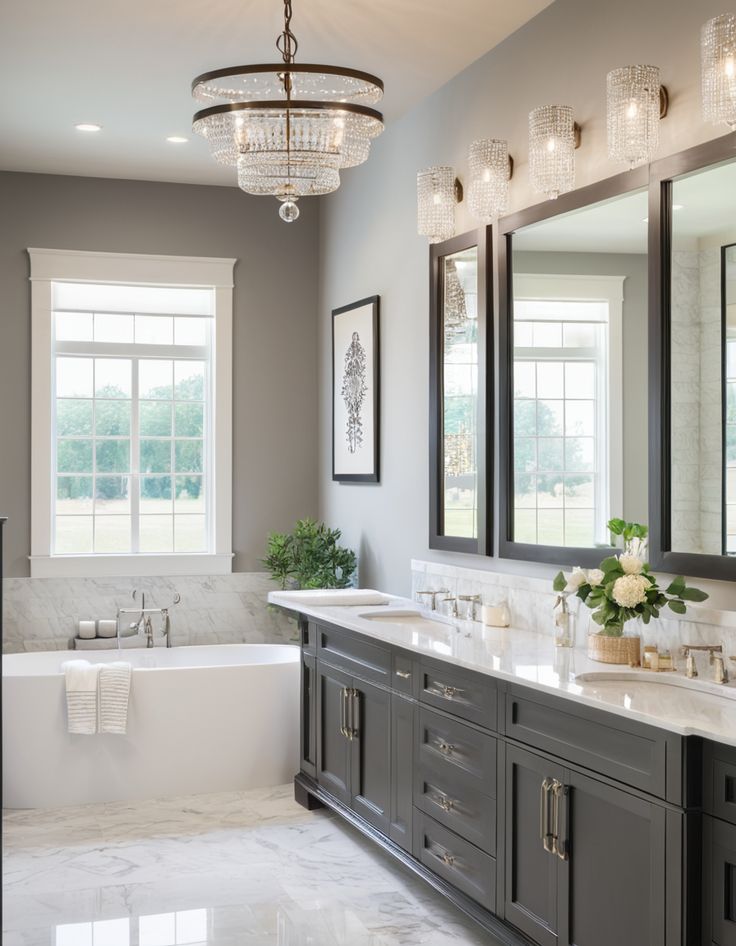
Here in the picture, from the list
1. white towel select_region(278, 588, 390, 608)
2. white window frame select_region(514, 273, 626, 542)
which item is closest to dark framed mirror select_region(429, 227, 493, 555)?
white towel select_region(278, 588, 390, 608)

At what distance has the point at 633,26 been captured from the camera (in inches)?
134

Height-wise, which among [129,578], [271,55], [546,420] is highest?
[271,55]

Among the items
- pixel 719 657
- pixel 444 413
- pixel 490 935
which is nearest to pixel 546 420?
pixel 444 413

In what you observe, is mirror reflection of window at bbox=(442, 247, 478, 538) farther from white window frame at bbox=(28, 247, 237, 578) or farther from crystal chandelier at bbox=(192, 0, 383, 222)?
white window frame at bbox=(28, 247, 237, 578)

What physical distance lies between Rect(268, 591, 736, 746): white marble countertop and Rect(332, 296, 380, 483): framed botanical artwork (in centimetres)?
136

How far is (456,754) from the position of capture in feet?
11.2

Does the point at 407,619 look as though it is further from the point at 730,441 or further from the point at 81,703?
the point at 730,441

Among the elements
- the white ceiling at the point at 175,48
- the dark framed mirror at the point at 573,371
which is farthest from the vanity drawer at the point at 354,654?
the white ceiling at the point at 175,48

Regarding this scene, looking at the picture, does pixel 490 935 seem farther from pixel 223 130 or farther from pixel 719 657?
pixel 223 130

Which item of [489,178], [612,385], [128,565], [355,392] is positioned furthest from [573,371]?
[128,565]

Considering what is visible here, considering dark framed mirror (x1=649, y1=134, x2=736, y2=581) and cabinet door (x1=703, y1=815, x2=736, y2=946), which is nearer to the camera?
cabinet door (x1=703, y1=815, x2=736, y2=946)

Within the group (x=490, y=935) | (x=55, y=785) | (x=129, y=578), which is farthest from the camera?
(x=129, y=578)

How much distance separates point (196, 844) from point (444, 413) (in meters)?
2.00

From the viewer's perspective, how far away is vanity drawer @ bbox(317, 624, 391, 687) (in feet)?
13.2
